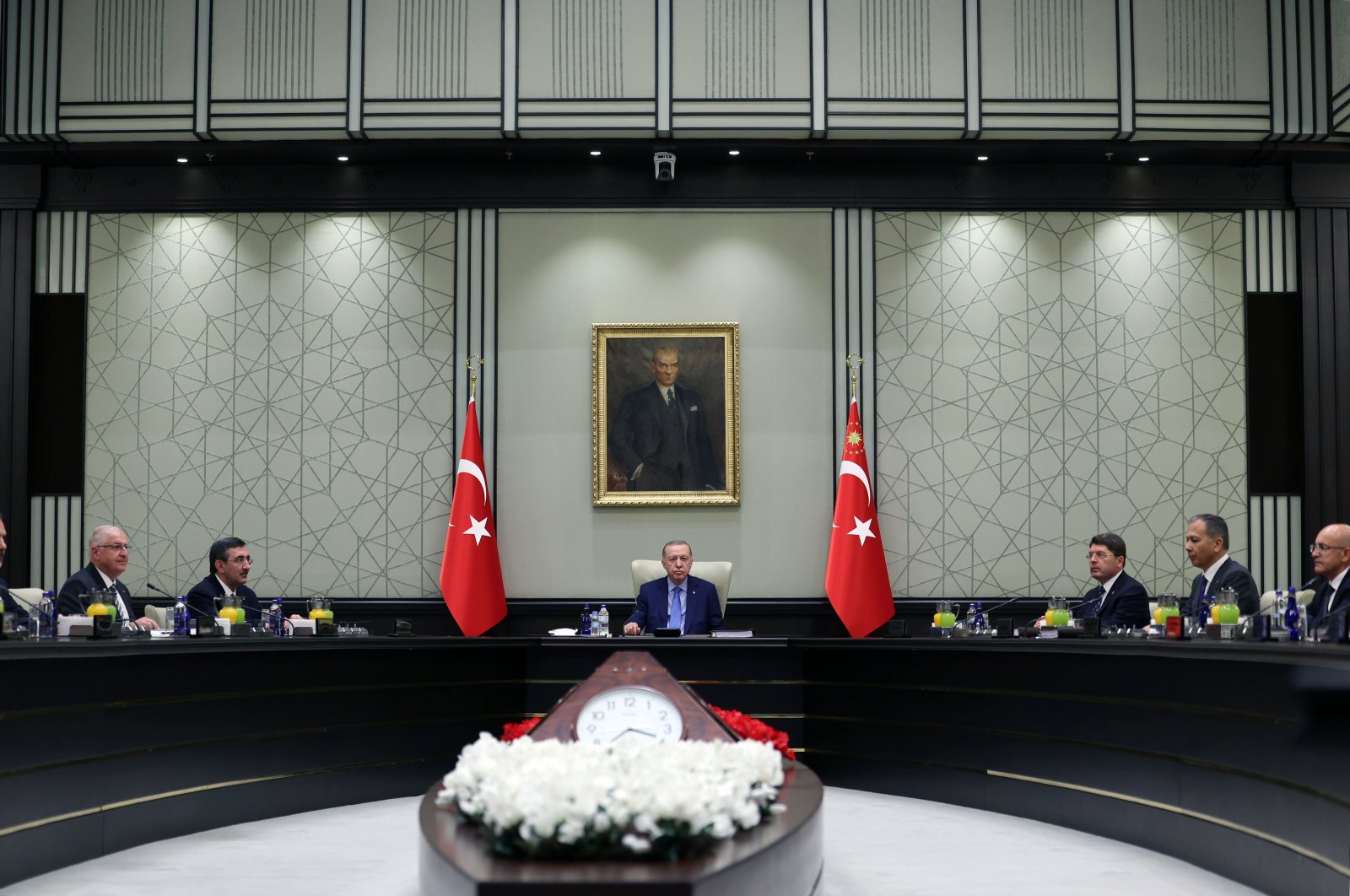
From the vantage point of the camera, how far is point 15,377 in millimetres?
7984

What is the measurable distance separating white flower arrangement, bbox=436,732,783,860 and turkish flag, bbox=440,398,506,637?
5.04m

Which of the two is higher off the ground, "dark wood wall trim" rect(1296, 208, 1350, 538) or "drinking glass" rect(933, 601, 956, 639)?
"dark wood wall trim" rect(1296, 208, 1350, 538)

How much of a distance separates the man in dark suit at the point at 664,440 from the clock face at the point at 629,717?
4.78m

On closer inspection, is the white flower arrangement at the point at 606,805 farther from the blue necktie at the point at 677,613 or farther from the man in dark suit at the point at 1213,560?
the blue necktie at the point at 677,613

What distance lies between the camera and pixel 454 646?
252 inches

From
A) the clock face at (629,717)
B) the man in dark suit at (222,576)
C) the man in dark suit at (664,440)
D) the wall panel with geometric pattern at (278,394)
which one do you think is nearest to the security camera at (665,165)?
the man in dark suit at (664,440)

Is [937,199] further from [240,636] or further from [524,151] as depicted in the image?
[240,636]

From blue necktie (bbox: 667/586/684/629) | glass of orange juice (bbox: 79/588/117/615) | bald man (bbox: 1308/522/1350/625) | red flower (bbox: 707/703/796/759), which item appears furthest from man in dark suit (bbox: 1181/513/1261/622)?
glass of orange juice (bbox: 79/588/117/615)

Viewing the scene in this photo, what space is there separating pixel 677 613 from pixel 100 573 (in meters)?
2.94

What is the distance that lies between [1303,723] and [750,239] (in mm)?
5086

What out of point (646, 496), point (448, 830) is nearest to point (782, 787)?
point (448, 830)

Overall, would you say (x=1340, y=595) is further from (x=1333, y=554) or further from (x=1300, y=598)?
(x=1300, y=598)

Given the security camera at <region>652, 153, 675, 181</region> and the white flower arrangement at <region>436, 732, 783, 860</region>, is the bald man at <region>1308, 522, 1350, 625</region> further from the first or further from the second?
the security camera at <region>652, 153, 675, 181</region>

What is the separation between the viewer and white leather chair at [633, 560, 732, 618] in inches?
290
